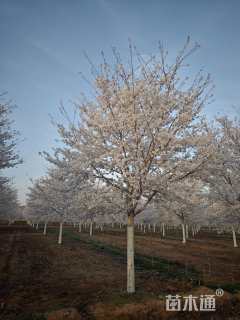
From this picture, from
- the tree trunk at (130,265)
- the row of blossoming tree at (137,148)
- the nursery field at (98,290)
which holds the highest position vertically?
the row of blossoming tree at (137,148)

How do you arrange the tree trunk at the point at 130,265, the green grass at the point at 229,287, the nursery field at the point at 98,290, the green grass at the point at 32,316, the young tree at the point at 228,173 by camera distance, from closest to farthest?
the green grass at the point at 32,316, the nursery field at the point at 98,290, the tree trunk at the point at 130,265, the green grass at the point at 229,287, the young tree at the point at 228,173

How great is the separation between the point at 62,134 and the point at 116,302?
6746 millimetres

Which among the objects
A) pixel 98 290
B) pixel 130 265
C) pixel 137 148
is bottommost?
pixel 98 290

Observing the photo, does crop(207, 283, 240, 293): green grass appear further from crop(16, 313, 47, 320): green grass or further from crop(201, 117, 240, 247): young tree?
crop(16, 313, 47, 320): green grass

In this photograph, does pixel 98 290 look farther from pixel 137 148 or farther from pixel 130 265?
pixel 137 148

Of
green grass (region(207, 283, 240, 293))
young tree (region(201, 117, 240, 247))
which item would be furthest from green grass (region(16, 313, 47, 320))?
young tree (region(201, 117, 240, 247))

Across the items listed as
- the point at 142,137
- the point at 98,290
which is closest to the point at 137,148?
the point at 142,137

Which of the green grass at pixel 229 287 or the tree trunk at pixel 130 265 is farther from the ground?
the tree trunk at pixel 130 265

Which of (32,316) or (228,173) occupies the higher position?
(228,173)

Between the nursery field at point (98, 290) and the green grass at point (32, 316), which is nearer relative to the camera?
the green grass at point (32, 316)

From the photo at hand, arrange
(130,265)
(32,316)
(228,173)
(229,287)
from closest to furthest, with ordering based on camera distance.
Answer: (32,316), (130,265), (229,287), (228,173)

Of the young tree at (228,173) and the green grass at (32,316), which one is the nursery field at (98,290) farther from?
the young tree at (228,173)

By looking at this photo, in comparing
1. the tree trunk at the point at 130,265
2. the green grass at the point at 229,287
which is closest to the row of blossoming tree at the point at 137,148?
the tree trunk at the point at 130,265

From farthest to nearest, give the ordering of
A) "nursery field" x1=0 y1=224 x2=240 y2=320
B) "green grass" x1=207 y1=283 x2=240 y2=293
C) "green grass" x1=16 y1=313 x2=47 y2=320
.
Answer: "green grass" x1=207 y1=283 x2=240 y2=293 → "nursery field" x1=0 y1=224 x2=240 y2=320 → "green grass" x1=16 y1=313 x2=47 y2=320
